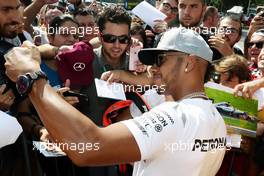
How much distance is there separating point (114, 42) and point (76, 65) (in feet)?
1.93

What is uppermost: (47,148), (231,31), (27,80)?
(27,80)

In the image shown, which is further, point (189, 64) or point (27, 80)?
point (189, 64)

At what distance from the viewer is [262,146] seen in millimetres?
3000

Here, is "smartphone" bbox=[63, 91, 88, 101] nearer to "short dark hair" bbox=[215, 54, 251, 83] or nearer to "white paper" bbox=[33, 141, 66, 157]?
"white paper" bbox=[33, 141, 66, 157]

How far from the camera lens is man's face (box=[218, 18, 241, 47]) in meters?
4.75

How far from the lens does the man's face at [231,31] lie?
15.6 feet

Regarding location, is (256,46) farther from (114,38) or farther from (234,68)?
(114,38)

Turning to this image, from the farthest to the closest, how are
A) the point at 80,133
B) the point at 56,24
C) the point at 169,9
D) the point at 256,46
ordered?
the point at 169,9
the point at 256,46
the point at 56,24
the point at 80,133

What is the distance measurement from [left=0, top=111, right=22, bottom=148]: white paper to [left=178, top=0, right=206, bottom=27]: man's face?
8.55 ft

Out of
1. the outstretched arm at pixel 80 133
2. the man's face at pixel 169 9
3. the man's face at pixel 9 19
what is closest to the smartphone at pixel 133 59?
the man's face at pixel 9 19

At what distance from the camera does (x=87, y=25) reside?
5.03 metres

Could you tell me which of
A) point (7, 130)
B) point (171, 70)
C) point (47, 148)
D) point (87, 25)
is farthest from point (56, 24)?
point (171, 70)

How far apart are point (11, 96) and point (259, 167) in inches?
76.7

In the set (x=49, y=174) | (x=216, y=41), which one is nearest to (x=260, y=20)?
(x=216, y=41)
